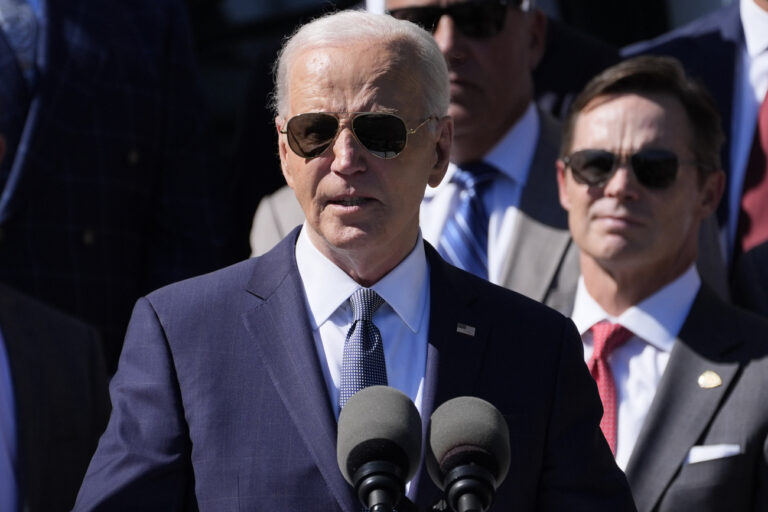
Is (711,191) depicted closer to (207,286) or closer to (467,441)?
(207,286)

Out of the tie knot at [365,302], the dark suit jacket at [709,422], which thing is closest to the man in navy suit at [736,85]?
the dark suit jacket at [709,422]

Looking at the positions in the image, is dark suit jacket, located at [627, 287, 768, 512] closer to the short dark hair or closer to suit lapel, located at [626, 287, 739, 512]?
suit lapel, located at [626, 287, 739, 512]

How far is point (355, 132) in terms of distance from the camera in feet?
9.46

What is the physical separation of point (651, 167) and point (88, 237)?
5.93 ft

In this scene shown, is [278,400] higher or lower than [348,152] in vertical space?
lower

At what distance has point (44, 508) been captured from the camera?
3719 mm

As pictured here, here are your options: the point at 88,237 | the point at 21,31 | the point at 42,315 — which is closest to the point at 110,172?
the point at 88,237

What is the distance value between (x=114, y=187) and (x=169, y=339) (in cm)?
192

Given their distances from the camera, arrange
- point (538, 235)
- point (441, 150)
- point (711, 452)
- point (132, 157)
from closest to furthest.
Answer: point (441, 150) < point (711, 452) < point (538, 235) < point (132, 157)

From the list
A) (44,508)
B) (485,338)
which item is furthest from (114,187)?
(485,338)

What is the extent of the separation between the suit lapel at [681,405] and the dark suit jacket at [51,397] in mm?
1456

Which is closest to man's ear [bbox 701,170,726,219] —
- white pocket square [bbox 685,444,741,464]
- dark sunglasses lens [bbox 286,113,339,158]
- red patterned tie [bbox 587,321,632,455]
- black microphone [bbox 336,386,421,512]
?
red patterned tie [bbox 587,321,632,455]

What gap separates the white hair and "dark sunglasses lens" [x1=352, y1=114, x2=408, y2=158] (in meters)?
0.11

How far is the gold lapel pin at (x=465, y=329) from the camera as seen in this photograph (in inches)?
117
